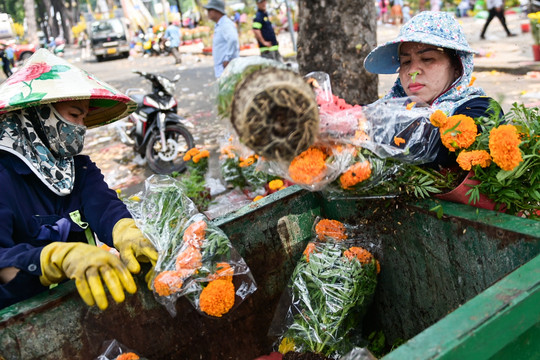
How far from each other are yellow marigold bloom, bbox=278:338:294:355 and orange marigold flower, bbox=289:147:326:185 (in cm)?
81

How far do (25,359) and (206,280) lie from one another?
0.75 metres

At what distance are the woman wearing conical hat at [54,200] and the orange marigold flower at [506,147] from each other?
1377mm

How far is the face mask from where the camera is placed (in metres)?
2.04

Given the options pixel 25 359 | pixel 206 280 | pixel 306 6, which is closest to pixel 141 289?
pixel 206 280

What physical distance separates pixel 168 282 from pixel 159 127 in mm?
4582

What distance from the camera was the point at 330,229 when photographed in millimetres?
2248

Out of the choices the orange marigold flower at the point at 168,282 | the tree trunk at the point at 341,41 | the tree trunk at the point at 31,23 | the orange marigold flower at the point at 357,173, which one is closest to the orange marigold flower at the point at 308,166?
the orange marigold flower at the point at 357,173

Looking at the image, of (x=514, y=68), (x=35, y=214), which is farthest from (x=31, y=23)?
(x=35, y=214)

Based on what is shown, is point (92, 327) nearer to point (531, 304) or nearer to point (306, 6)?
point (531, 304)

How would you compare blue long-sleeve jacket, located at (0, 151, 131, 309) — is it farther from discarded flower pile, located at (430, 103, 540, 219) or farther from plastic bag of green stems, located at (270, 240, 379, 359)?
discarded flower pile, located at (430, 103, 540, 219)

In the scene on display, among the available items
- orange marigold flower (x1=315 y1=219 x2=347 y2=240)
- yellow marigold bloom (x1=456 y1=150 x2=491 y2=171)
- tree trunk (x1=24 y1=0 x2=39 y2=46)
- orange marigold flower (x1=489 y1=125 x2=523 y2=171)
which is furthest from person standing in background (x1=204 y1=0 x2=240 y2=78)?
tree trunk (x1=24 y1=0 x2=39 y2=46)

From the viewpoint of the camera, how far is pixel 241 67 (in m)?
1.46

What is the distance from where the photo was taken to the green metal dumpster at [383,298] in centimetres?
120

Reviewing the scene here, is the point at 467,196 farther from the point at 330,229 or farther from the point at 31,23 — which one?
the point at 31,23
